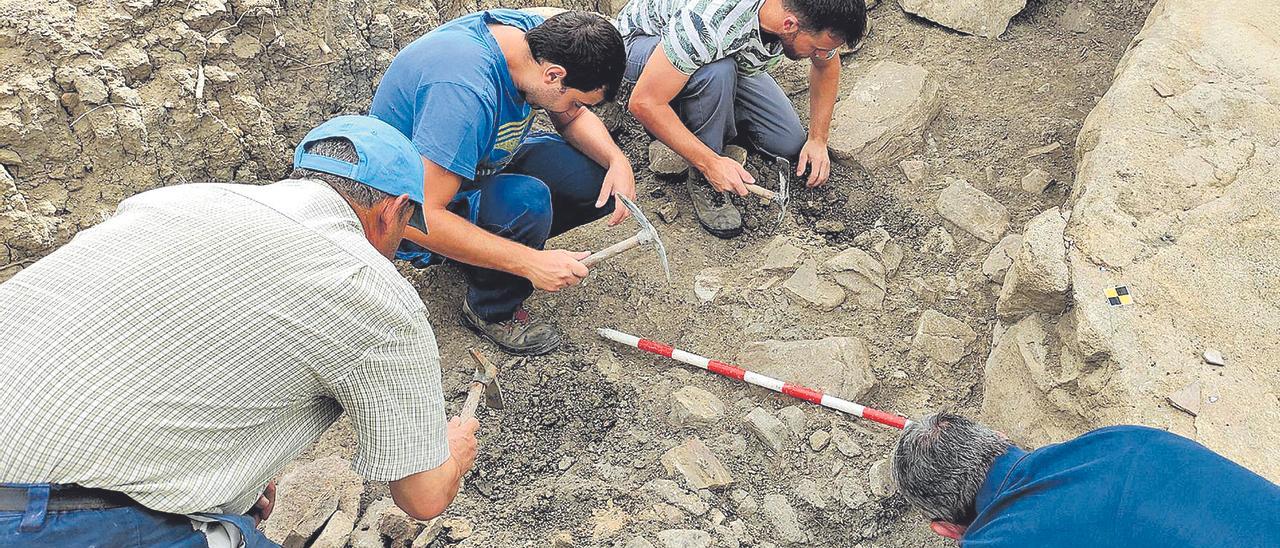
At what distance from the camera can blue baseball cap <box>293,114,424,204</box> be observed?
6.35ft

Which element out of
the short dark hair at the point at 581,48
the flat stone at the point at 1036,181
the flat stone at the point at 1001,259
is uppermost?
the short dark hair at the point at 581,48

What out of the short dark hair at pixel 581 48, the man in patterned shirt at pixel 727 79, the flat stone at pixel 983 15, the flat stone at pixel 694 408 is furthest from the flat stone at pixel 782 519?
the flat stone at pixel 983 15

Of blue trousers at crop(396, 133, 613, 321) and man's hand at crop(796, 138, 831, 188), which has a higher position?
blue trousers at crop(396, 133, 613, 321)

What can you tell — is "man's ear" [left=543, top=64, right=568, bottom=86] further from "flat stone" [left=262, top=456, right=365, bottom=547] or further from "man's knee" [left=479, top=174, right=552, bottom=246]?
"flat stone" [left=262, top=456, right=365, bottom=547]

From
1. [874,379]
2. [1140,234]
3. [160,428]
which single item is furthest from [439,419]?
[1140,234]

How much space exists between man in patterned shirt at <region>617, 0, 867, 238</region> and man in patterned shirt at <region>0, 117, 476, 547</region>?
1879 mm

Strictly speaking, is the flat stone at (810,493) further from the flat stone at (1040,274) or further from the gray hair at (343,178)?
the gray hair at (343,178)

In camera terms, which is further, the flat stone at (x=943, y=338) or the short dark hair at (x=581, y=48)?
the flat stone at (x=943, y=338)

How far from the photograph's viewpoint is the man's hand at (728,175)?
12.3 feet

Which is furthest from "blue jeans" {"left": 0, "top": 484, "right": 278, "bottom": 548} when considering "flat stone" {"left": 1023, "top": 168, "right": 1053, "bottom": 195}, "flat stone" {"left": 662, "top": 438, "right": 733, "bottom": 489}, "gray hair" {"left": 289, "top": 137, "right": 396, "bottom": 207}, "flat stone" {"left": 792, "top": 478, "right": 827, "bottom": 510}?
"flat stone" {"left": 1023, "top": 168, "right": 1053, "bottom": 195}

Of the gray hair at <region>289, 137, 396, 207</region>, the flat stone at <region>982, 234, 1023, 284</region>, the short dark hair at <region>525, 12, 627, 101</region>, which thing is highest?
the gray hair at <region>289, 137, 396, 207</region>

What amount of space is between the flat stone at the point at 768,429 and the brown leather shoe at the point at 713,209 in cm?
107

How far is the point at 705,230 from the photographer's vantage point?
159 inches

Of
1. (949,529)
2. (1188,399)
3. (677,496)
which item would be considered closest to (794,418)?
(677,496)
